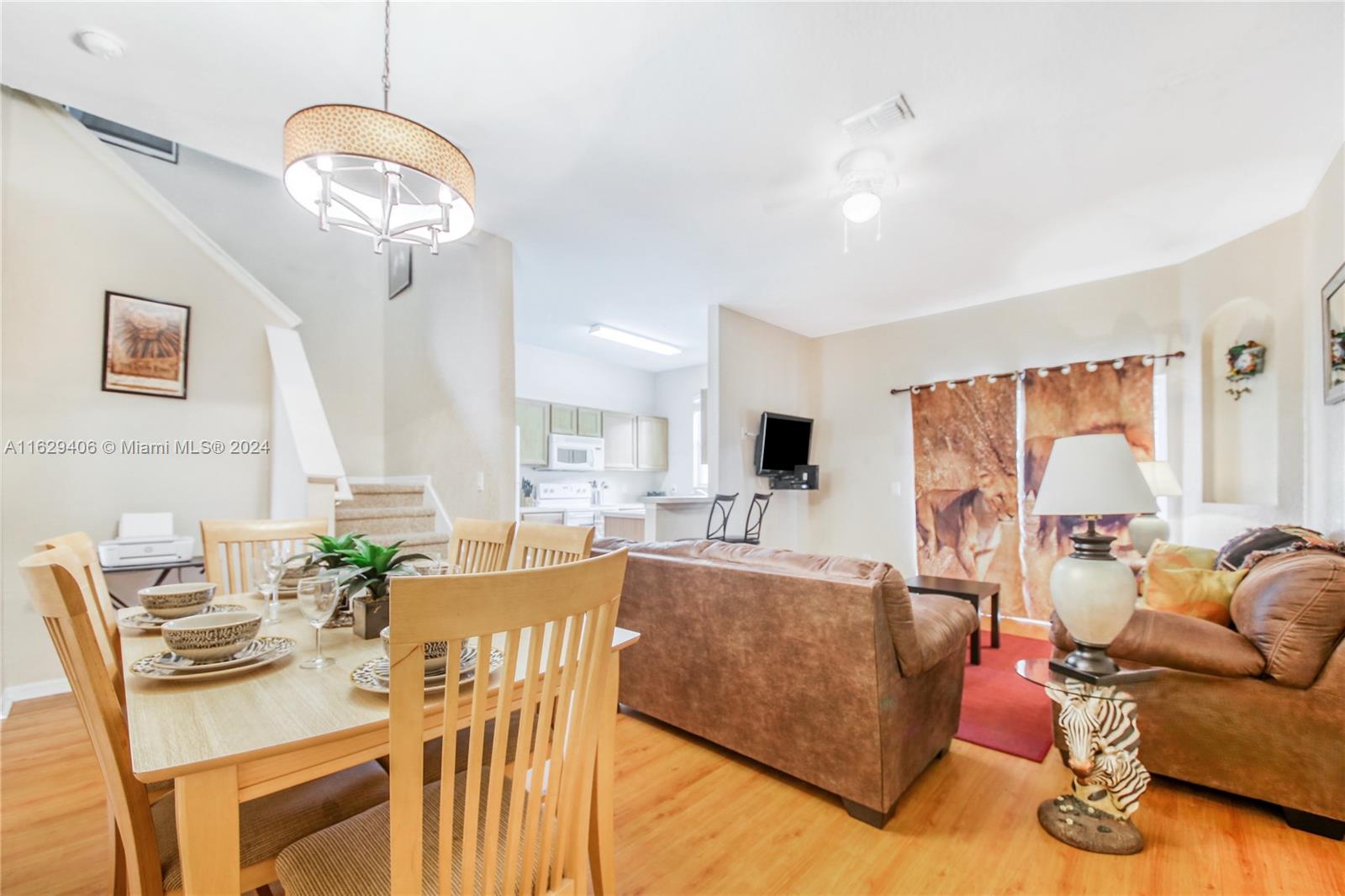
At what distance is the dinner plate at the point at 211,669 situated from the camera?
3.67ft

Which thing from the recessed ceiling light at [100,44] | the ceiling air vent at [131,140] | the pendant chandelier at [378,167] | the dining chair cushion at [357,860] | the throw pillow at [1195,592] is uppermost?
the ceiling air vent at [131,140]

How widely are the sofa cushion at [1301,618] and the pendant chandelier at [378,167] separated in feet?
10.1

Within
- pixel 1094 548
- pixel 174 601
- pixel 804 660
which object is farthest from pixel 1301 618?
pixel 174 601

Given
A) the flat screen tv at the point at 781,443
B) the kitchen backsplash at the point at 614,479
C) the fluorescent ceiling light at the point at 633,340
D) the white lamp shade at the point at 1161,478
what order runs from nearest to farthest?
the white lamp shade at the point at 1161,478, the flat screen tv at the point at 781,443, the fluorescent ceiling light at the point at 633,340, the kitchen backsplash at the point at 614,479

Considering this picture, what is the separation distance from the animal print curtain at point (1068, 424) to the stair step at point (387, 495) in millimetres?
4964

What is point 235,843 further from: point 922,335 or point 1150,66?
point 922,335

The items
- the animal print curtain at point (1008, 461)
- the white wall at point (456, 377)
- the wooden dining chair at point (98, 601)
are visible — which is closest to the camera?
the wooden dining chair at point (98, 601)

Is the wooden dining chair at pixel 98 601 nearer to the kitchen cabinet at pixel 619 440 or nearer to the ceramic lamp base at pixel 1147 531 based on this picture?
the ceramic lamp base at pixel 1147 531

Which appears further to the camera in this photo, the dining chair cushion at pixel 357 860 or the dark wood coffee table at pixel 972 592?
the dark wood coffee table at pixel 972 592

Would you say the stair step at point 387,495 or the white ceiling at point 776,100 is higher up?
the white ceiling at point 776,100

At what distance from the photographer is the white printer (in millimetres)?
2898

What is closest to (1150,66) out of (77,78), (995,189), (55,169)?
(995,189)

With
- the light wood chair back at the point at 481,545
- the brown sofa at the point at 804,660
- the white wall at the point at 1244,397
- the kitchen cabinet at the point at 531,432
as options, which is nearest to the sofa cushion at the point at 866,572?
the brown sofa at the point at 804,660

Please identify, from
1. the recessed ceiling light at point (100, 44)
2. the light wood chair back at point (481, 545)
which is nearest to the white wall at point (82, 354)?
the recessed ceiling light at point (100, 44)
